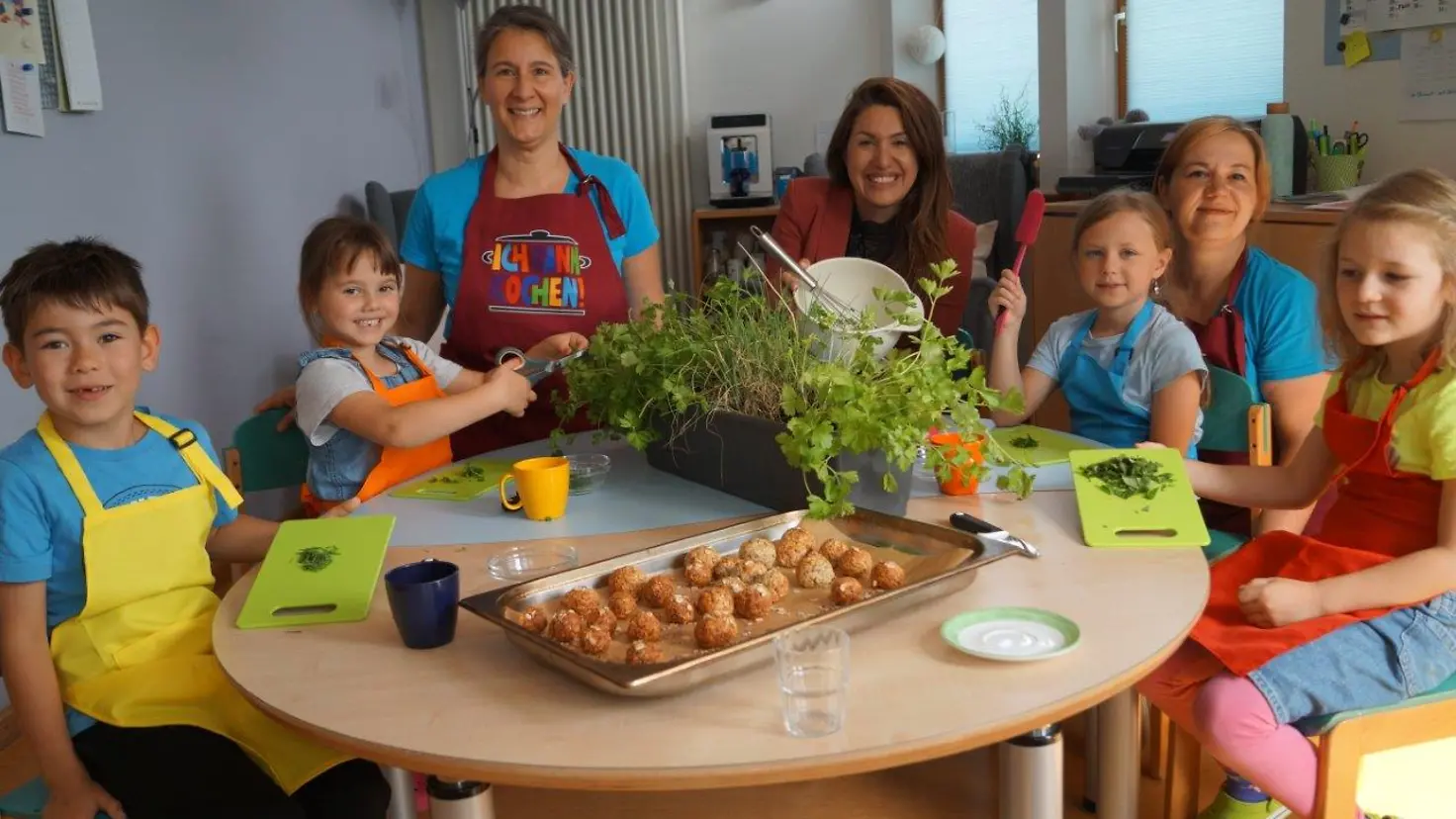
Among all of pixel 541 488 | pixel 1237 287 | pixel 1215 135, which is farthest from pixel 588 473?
pixel 1215 135

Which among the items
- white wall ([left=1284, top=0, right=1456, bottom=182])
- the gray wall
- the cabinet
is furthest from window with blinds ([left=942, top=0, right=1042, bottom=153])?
the gray wall

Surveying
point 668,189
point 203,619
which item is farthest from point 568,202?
point 668,189

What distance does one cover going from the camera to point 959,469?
148 centimetres

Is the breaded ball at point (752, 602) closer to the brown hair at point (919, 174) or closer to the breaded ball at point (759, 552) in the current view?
the breaded ball at point (759, 552)

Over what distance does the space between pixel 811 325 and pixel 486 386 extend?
21.1 inches

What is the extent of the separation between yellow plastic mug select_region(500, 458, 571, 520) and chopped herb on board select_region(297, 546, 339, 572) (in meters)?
0.27

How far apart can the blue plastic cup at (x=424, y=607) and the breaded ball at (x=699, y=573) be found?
24 cm

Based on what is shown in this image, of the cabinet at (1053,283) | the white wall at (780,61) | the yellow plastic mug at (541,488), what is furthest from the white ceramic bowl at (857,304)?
the white wall at (780,61)

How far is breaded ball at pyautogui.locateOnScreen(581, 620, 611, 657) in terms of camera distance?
102 centimetres

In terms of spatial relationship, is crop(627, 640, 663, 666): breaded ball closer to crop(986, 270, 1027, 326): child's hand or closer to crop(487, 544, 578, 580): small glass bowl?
crop(487, 544, 578, 580): small glass bowl

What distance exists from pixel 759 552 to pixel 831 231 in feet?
4.61

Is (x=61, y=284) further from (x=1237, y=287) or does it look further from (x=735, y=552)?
(x=1237, y=287)

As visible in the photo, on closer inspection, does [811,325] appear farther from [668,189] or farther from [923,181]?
[668,189]

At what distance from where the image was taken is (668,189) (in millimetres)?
6520
